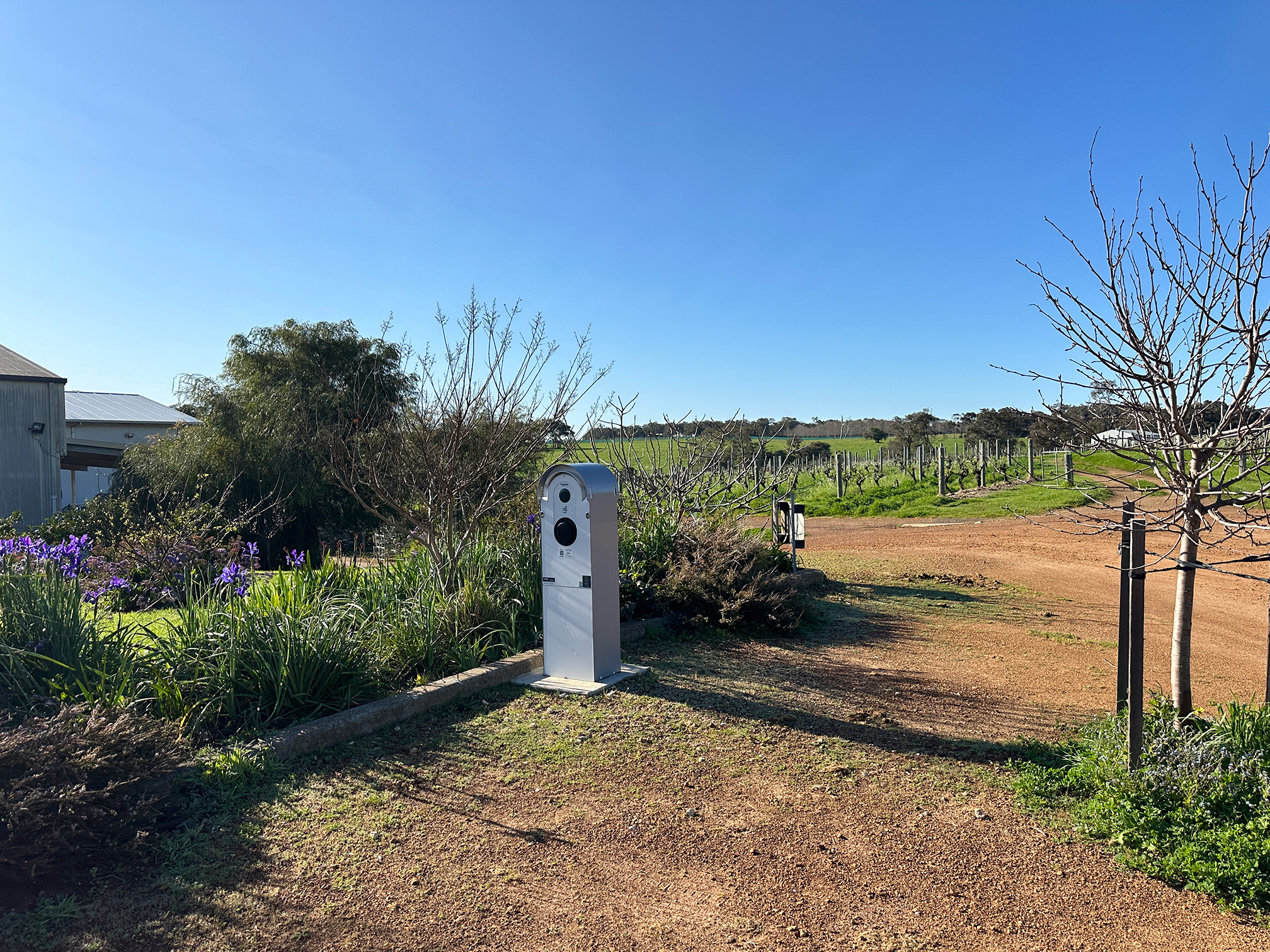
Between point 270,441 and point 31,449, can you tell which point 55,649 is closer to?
point 270,441

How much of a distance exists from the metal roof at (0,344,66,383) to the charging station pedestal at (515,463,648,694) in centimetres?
2095

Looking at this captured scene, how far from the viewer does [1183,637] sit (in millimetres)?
3998

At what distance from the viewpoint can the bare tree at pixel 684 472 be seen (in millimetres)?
10500

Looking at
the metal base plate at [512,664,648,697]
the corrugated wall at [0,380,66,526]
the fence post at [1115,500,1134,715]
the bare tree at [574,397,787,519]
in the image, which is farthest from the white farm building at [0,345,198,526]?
the fence post at [1115,500,1134,715]

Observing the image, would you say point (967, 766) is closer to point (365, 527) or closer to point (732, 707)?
point (732, 707)

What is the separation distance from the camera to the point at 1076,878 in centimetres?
319

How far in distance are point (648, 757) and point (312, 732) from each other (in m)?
1.91

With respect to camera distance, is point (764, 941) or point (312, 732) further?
point (312, 732)

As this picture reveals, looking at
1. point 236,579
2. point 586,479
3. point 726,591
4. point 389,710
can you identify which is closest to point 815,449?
point 726,591

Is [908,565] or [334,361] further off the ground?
[334,361]

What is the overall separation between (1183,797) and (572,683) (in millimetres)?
3646

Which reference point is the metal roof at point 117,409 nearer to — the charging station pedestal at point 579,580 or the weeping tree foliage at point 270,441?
the weeping tree foliage at point 270,441

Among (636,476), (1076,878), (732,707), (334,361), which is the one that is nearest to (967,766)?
(1076,878)

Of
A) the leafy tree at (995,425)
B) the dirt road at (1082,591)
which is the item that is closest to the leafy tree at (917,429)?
the leafy tree at (995,425)
